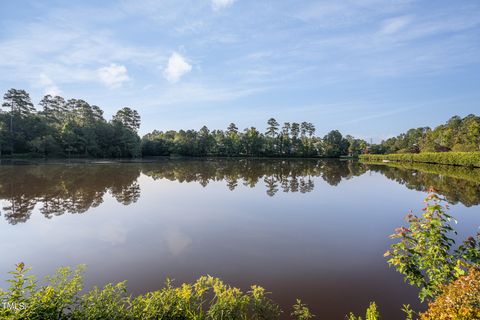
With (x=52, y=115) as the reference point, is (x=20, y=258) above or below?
below

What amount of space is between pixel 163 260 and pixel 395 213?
953cm

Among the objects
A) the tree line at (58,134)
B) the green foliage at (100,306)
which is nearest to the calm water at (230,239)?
the green foliage at (100,306)

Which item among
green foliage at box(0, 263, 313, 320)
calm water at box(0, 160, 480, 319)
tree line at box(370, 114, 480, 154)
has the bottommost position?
calm water at box(0, 160, 480, 319)

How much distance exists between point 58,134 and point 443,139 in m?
80.8

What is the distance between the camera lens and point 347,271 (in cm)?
557

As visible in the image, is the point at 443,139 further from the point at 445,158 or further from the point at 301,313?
the point at 301,313

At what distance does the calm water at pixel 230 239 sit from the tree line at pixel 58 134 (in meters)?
33.6

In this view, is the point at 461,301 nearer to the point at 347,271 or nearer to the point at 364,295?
the point at 364,295

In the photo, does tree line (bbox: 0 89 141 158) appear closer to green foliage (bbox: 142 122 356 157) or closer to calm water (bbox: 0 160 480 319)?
green foliage (bbox: 142 122 356 157)

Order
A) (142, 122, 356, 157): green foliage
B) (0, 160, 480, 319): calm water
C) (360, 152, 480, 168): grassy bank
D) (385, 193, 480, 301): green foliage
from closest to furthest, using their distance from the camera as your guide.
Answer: (385, 193, 480, 301): green foliage, (0, 160, 480, 319): calm water, (360, 152, 480, 168): grassy bank, (142, 122, 356, 157): green foliage

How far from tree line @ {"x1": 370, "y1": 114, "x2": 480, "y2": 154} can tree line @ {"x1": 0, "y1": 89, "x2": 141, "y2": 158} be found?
63556 mm

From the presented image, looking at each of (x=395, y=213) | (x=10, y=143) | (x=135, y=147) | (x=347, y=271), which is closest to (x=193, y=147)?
(x=135, y=147)

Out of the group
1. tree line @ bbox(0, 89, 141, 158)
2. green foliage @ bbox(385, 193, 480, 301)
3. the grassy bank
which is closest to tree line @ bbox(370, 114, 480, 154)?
the grassy bank

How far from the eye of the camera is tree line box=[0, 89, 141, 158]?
4103 centimetres
